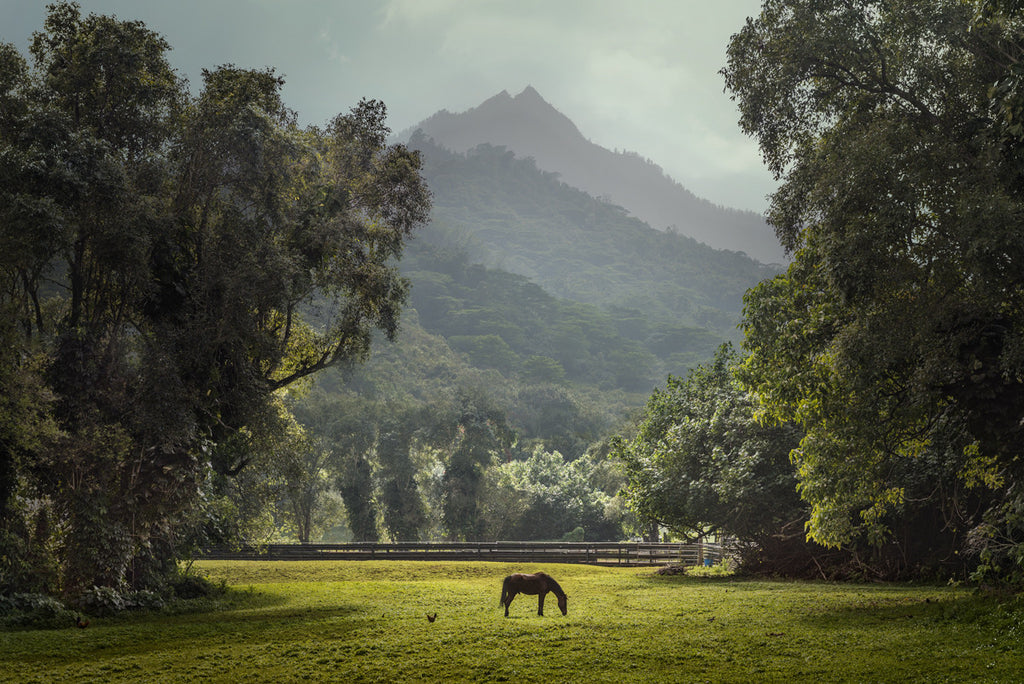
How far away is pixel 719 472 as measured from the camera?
2331 centimetres

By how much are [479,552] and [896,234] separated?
28.5 metres

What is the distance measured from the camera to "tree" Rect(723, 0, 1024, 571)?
1154 cm

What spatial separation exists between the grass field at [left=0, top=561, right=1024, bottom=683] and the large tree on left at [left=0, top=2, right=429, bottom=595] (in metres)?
2.68

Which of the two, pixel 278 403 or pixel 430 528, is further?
pixel 430 528

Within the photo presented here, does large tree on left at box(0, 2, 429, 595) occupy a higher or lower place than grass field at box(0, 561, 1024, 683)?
higher

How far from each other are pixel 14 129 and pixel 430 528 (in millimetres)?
41520

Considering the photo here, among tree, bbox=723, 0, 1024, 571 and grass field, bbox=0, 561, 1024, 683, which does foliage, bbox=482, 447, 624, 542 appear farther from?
tree, bbox=723, 0, 1024, 571

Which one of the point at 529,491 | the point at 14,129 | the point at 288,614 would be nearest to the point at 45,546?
the point at 288,614

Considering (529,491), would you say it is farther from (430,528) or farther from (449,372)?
(449,372)

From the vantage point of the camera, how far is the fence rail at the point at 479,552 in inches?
1455

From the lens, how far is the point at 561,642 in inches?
400

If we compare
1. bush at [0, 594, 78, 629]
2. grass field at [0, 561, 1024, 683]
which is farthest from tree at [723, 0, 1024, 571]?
bush at [0, 594, 78, 629]

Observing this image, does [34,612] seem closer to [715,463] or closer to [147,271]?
[147,271]

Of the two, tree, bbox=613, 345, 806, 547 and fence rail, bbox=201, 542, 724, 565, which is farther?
fence rail, bbox=201, 542, 724, 565
